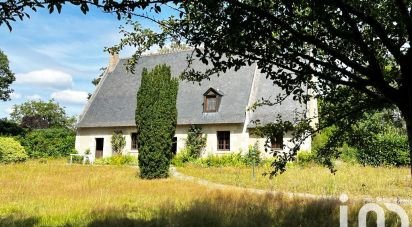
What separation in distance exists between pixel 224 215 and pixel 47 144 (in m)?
32.1

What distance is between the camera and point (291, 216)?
7957 mm

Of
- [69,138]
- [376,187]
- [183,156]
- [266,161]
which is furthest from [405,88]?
[69,138]

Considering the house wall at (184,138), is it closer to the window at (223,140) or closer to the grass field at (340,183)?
the window at (223,140)

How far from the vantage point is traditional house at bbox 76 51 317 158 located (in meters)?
28.6

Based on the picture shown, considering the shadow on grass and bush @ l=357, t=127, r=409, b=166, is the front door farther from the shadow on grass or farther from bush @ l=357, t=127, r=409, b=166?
the shadow on grass

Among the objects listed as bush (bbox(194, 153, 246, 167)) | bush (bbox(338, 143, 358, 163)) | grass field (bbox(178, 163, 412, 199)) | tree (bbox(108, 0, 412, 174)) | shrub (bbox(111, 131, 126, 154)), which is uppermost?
tree (bbox(108, 0, 412, 174))

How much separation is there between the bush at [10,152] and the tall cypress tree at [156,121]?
Result: 13.5 m

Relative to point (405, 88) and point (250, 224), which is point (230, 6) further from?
point (250, 224)

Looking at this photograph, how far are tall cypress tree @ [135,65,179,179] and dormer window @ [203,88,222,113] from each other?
9.15 metres

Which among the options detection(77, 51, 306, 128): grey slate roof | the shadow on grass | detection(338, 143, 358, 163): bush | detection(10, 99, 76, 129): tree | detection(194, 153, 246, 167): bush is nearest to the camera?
the shadow on grass

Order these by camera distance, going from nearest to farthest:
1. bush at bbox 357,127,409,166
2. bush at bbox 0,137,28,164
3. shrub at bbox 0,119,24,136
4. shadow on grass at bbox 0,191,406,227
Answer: shadow on grass at bbox 0,191,406,227, bush at bbox 357,127,409,166, bush at bbox 0,137,28,164, shrub at bbox 0,119,24,136

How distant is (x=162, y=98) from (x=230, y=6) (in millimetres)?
17516

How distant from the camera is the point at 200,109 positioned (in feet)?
100

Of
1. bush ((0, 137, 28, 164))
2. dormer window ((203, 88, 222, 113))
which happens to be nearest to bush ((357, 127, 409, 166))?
dormer window ((203, 88, 222, 113))
